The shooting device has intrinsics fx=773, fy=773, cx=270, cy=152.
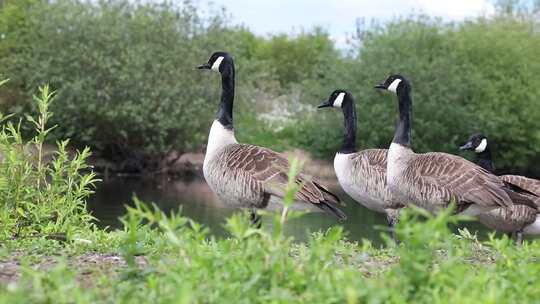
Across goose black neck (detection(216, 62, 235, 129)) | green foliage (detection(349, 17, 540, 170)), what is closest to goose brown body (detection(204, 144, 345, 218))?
goose black neck (detection(216, 62, 235, 129))

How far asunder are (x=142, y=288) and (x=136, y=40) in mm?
31061

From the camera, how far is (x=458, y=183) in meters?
8.57

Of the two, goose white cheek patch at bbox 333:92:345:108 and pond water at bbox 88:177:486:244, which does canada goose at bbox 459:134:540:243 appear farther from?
pond water at bbox 88:177:486:244

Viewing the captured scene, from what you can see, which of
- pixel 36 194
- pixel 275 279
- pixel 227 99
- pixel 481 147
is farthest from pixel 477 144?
pixel 275 279

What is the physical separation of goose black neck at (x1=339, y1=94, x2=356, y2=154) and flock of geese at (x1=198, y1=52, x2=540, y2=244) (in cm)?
62

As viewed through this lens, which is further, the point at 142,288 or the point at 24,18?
the point at 24,18

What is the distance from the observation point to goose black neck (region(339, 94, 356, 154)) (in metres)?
11.0

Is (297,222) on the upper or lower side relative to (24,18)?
lower

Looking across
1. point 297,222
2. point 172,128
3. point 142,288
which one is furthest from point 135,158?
point 142,288

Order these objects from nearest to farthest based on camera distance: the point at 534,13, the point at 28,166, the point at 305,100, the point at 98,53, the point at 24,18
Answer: the point at 28,166
the point at 98,53
the point at 24,18
the point at 305,100
the point at 534,13

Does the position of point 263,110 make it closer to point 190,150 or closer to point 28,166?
point 190,150

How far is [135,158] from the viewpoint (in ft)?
114

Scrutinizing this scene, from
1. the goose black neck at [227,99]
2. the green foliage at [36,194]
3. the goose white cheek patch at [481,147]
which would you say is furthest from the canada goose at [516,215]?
the green foliage at [36,194]

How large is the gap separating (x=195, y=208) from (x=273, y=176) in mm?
14886
